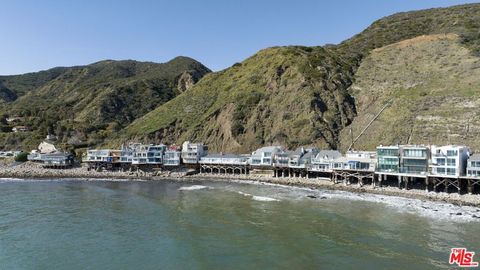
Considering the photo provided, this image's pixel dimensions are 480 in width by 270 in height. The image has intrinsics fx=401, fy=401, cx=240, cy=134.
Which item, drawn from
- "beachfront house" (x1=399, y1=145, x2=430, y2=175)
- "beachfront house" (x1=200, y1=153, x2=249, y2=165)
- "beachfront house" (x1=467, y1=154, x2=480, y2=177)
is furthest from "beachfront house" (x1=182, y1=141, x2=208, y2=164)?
"beachfront house" (x1=467, y1=154, x2=480, y2=177)

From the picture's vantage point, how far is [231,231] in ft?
139

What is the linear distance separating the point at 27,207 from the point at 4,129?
113m

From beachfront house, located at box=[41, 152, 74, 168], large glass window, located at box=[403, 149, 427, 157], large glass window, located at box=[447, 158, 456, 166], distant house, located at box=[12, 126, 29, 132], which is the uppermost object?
distant house, located at box=[12, 126, 29, 132]

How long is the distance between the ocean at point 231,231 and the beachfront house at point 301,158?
15641 millimetres

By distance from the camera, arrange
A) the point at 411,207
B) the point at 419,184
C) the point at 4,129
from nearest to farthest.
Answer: the point at 411,207 → the point at 419,184 → the point at 4,129

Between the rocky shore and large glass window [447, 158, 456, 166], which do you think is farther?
large glass window [447, 158, 456, 166]

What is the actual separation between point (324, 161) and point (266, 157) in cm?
1410

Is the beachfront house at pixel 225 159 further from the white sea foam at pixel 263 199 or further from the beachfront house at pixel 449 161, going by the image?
the beachfront house at pixel 449 161

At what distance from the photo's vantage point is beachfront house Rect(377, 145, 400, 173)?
2647 inches

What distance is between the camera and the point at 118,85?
19288cm

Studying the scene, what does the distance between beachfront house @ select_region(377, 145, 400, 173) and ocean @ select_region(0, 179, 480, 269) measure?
906 cm

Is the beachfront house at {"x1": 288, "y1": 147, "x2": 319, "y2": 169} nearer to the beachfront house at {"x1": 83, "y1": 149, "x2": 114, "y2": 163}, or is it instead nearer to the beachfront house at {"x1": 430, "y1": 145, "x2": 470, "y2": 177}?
the beachfront house at {"x1": 430, "y1": 145, "x2": 470, "y2": 177}

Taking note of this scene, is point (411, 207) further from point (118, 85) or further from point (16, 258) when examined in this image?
point (118, 85)

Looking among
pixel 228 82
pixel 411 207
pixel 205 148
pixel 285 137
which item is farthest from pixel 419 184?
pixel 228 82
